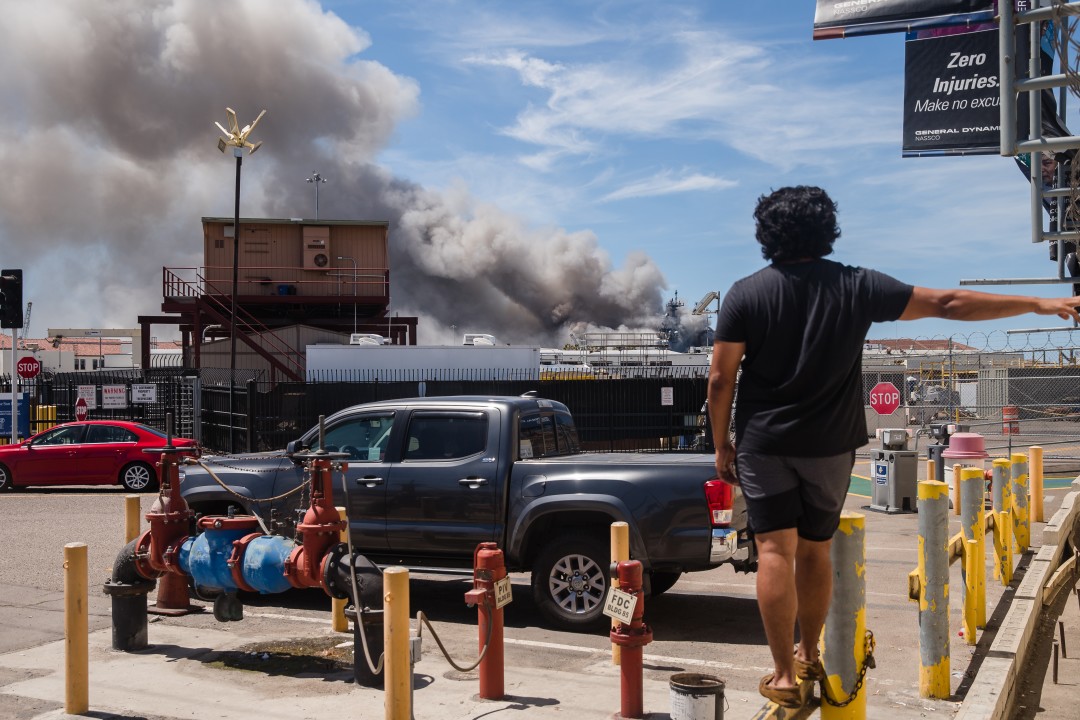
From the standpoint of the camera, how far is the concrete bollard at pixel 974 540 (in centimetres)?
669

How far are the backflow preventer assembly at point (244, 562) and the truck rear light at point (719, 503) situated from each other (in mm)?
2569

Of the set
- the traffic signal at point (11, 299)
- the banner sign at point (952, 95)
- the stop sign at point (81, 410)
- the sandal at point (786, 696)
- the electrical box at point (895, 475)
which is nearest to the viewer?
the sandal at point (786, 696)

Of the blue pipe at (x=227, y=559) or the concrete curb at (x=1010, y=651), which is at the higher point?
the blue pipe at (x=227, y=559)

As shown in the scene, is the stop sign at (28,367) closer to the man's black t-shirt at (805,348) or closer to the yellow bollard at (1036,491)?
the yellow bollard at (1036,491)

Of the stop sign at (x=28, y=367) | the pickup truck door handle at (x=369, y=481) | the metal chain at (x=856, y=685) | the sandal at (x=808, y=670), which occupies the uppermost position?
the stop sign at (x=28, y=367)

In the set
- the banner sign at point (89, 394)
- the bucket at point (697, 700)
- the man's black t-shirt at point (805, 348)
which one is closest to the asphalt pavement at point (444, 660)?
the bucket at point (697, 700)

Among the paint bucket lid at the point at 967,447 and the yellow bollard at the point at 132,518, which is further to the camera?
the paint bucket lid at the point at 967,447

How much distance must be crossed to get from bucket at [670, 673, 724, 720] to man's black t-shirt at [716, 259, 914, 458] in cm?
129

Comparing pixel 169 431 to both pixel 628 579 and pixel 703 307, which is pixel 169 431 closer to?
pixel 628 579

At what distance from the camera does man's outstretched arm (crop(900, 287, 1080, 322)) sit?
330 cm

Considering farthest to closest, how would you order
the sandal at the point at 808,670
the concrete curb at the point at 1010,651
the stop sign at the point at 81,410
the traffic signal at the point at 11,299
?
the stop sign at the point at 81,410 < the traffic signal at the point at 11,299 < the concrete curb at the point at 1010,651 < the sandal at the point at 808,670

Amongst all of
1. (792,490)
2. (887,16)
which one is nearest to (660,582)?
(792,490)

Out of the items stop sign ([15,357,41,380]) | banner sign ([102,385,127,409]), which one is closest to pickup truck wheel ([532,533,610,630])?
stop sign ([15,357,41,380])

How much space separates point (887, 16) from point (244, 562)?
11.1m
